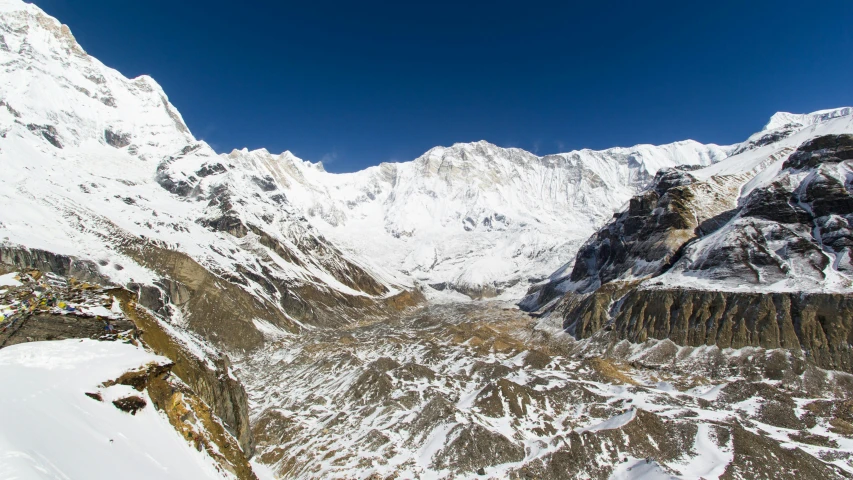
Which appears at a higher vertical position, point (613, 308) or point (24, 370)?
point (24, 370)

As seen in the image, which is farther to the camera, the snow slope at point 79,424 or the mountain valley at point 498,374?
the mountain valley at point 498,374

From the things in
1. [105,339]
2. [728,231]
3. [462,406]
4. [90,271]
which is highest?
[90,271]

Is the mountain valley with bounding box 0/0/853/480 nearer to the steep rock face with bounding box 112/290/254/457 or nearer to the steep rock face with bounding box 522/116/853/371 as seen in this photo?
the steep rock face with bounding box 112/290/254/457

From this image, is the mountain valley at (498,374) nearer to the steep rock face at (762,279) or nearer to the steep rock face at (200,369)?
the steep rock face at (200,369)

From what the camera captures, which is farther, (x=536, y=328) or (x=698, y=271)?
(x=536, y=328)

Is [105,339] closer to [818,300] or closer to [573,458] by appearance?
[573,458]

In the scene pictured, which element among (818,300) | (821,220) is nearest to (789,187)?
(821,220)

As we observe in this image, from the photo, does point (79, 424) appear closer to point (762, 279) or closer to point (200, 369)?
point (200, 369)

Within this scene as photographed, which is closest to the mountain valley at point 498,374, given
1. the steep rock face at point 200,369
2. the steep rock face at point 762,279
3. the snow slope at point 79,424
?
the snow slope at point 79,424
